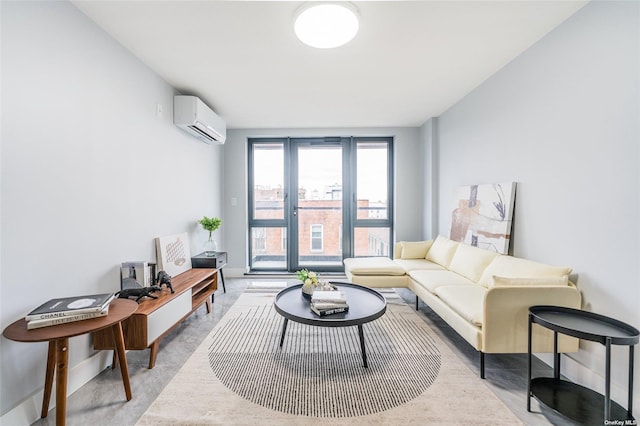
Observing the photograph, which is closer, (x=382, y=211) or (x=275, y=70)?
(x=275, y=70)

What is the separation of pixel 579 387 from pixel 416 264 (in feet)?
6.45

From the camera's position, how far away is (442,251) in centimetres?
349

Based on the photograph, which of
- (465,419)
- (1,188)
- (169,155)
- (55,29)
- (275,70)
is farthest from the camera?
(169,155)

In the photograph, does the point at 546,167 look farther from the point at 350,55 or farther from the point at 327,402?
the point at 327,402

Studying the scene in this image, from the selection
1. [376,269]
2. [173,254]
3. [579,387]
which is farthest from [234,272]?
[579,387]

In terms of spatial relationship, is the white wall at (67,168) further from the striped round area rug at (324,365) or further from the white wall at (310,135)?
the white wall at (310,135)

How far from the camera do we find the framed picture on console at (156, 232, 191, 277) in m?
2.70

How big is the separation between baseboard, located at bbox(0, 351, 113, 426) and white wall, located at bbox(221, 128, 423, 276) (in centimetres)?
263

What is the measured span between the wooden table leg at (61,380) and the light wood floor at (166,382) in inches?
7.7

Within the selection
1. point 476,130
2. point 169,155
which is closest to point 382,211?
point 476,130

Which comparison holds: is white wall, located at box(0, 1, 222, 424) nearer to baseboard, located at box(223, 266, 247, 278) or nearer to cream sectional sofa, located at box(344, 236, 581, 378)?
baseboard, located at box(223, 266, 247, 278)

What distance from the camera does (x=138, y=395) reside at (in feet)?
5.67

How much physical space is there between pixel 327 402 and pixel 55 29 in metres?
Result: 2.89

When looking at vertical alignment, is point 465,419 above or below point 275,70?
below
